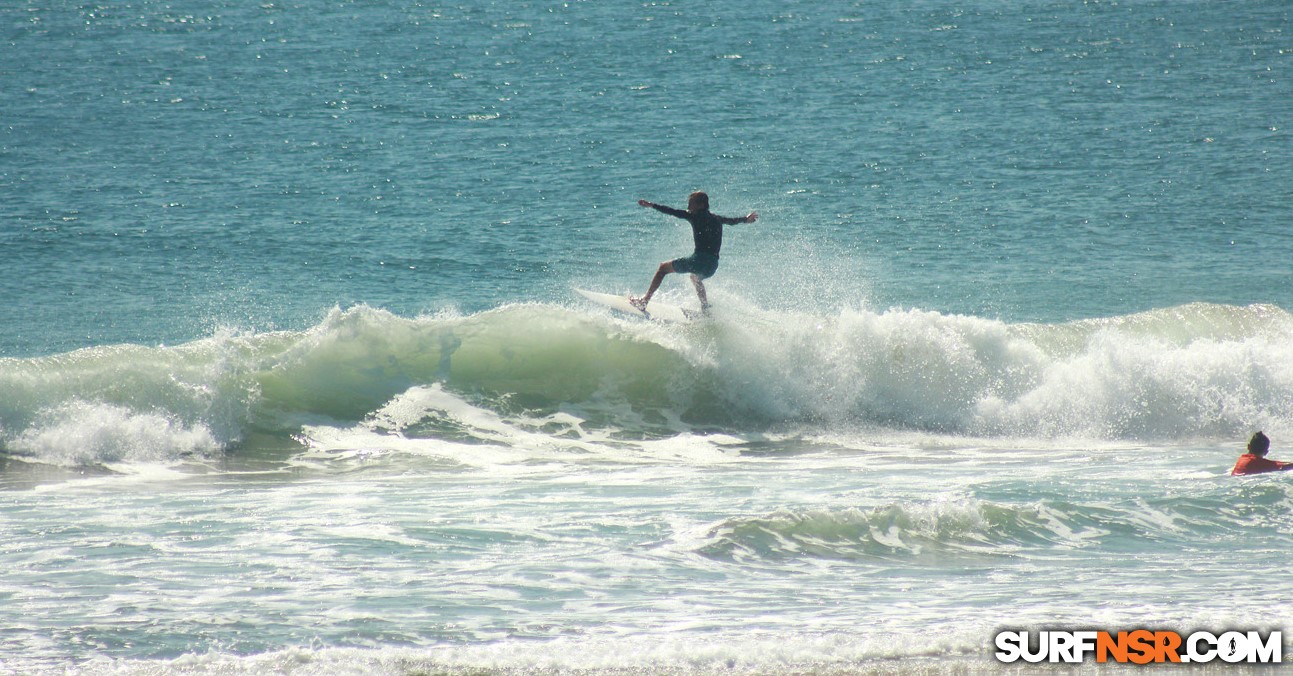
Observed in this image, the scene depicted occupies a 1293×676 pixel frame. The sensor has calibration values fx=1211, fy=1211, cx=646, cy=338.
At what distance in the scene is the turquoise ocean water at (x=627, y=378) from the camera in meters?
7.12

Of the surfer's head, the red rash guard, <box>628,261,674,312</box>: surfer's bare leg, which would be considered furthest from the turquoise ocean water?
<box>628,261,674,312</box>: surfer's bare leg

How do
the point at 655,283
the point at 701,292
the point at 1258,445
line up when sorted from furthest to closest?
1. the point at 701,292
2. the point at 655,283
3. the point at 1258,445

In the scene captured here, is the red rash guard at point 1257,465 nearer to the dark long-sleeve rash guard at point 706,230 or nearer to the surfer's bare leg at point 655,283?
Result: the dark long-sleeve rash guard at point 706,230

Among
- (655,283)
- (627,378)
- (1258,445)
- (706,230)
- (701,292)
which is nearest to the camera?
(1258,445)

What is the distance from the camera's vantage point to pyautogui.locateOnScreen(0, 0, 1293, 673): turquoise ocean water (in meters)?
7.12

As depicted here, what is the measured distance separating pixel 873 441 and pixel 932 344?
2.06 meters

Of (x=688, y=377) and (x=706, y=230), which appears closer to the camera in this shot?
(x=706, y=230)

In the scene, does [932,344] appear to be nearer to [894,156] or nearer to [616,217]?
[616,217]

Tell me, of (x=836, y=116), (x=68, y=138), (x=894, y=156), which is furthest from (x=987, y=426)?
(x=68, y=138)

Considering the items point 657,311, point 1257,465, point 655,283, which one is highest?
point 655,283

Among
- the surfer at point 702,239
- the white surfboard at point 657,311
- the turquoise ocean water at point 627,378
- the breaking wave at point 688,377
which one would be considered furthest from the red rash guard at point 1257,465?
the white surfboard at point 657,311

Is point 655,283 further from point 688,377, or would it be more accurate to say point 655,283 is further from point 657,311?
point 688,377

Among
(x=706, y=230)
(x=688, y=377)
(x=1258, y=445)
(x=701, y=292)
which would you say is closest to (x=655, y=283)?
(x=701, y=292)

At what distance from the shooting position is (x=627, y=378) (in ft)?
48.2
